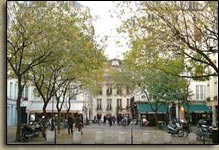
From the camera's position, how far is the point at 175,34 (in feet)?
12.8

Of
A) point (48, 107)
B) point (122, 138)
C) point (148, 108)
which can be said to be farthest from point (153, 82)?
point (48, 107)

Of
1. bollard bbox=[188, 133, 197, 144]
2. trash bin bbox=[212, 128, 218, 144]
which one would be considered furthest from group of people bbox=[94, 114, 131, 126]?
trash bin bbox=[212, 128, 218, 144]

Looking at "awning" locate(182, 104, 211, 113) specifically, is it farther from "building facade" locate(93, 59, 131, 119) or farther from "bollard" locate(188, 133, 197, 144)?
"building facade" locate(93, 59, 131, 119)

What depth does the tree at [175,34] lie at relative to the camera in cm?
385

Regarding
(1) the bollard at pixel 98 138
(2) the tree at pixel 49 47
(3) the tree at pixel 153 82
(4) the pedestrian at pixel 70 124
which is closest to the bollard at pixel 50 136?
(4) the pedestrian at pixel 70 124

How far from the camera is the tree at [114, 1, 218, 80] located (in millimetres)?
3846

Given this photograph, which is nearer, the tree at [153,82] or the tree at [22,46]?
the tree at [22,46]

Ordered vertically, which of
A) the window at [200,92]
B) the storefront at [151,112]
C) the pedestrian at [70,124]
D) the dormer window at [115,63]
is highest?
the dormer window at [115,63]

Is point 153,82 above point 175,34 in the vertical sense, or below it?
below

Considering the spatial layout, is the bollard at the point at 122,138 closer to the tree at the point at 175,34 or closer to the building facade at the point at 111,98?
the building facade at the point at 111,98

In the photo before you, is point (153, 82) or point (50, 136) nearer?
point (50, 136)

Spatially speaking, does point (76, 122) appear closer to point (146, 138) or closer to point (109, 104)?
point (109, 104)

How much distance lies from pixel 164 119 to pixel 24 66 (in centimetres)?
149

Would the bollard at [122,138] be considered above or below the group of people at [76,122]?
below
